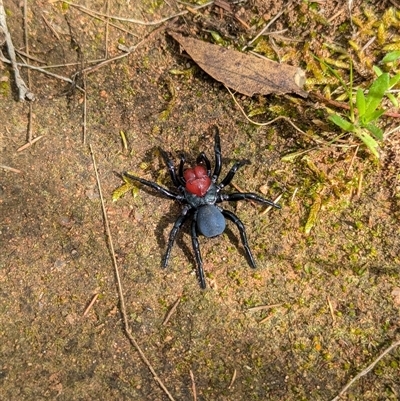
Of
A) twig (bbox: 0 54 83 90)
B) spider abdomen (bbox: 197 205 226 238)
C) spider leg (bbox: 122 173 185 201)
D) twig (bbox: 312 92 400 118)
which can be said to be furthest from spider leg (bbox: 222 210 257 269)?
twig (bbox: 0 54 83 90)

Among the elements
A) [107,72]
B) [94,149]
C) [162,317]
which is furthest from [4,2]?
[162,317]

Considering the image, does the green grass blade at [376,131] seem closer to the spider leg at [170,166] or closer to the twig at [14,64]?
the spider leg at [170,166]

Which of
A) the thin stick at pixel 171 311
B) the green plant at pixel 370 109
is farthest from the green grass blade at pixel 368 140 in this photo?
the thin stick at pixel 171 311

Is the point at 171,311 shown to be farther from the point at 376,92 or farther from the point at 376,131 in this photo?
the point at 376,92

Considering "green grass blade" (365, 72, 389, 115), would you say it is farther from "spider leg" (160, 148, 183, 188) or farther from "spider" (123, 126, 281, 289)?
"spider leg" (160, 148, 183, 188)

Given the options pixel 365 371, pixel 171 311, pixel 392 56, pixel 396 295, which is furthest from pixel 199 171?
pixel 365 371
